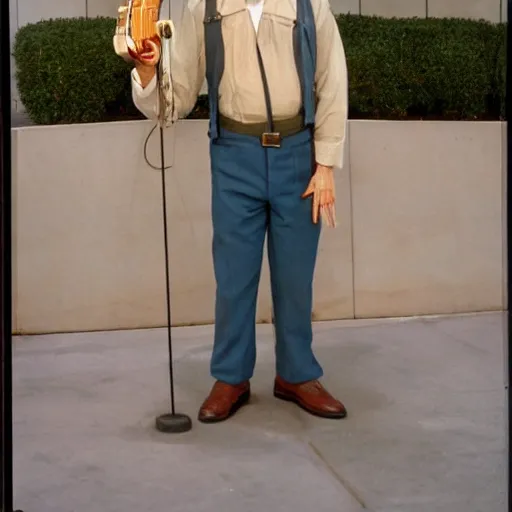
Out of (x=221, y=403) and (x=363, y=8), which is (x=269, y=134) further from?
(x=363, y=8)

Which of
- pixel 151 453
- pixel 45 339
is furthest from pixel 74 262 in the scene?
pixel 151 453

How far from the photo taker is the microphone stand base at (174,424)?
2.35m

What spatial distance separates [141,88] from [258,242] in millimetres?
542

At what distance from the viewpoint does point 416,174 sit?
374cm

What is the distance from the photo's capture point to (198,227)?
11.6 ft

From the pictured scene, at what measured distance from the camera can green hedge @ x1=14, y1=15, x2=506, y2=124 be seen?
350cm

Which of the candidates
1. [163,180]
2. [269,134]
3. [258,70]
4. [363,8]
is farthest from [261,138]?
[363,8]

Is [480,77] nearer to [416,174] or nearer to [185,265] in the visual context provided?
[416,174]

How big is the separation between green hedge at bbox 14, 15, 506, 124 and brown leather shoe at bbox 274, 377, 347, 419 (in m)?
1.56

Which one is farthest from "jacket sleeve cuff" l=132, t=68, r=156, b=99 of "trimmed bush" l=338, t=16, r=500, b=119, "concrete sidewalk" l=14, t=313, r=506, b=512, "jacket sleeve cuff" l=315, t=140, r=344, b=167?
"trimmed bush" l=338, t=16, r=500, b=119

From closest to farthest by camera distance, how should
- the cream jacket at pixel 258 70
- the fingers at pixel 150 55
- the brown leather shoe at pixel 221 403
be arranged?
the fingers at pixel 150 55
the cream jacket at pixel 258 70
the brown leather shoe at pixel 221 403
